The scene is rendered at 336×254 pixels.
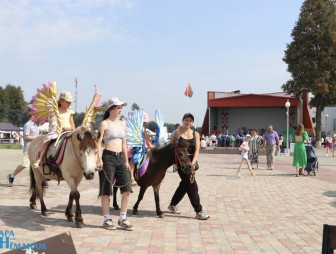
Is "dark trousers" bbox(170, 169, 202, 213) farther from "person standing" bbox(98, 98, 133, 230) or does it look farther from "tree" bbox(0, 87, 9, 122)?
"tree" bbox(0, 87, 9, 122)

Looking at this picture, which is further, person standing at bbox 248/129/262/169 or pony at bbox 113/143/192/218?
person standing at bbox 248/129/262/169

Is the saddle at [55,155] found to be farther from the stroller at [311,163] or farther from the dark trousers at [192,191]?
the stroller at [311,163]

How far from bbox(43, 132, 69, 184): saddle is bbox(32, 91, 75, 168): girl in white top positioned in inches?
3.5

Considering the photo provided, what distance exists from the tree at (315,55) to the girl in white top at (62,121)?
3877cm

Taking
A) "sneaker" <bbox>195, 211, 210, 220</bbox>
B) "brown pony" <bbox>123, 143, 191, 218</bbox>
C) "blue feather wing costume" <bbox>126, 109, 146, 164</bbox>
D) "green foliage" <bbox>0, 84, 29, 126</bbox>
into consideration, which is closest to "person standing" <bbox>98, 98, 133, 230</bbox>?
"brown pony" <bbox>123, 143, 191, 218</bbox>

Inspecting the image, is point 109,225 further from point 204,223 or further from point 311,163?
point 311,163

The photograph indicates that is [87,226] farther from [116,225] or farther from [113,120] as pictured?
[113,120]

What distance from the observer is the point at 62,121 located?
7.34m

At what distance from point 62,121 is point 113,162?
141 cm

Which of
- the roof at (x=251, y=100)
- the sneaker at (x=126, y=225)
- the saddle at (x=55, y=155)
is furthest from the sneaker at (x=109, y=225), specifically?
the roof at (x=251, y=100)

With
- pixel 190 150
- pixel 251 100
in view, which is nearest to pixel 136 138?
pixel 190 150

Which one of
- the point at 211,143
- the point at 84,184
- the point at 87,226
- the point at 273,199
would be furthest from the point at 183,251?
the point at 211,143

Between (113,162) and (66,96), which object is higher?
(66,96)

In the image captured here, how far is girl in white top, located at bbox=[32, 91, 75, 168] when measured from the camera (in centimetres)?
725
